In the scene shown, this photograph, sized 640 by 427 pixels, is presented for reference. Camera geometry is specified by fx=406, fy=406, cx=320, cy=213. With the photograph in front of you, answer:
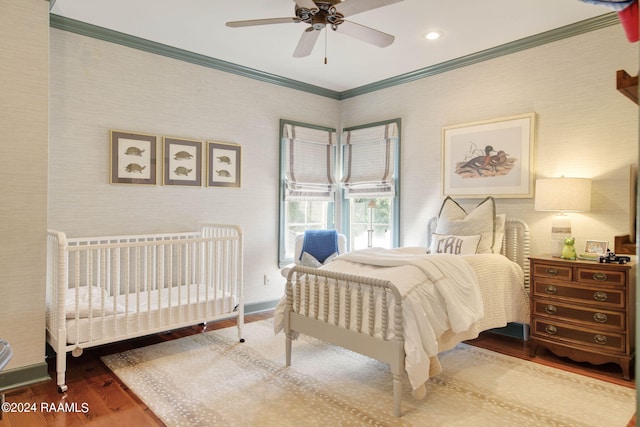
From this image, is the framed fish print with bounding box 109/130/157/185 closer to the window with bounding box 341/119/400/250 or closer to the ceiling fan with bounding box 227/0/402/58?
the ceiling fan with bounding box 227/0/402/58

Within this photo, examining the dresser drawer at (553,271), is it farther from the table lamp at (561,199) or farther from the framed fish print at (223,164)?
the framed fish print at (223,164)

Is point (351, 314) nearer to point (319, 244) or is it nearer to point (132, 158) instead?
point (319, 244)

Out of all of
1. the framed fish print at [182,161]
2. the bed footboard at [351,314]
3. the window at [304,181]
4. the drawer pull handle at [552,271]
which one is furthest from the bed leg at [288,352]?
the drawer pull handle at [552,271]

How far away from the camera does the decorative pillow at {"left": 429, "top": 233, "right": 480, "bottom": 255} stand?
3.70m

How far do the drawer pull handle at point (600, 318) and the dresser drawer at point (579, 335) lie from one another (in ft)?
0.25

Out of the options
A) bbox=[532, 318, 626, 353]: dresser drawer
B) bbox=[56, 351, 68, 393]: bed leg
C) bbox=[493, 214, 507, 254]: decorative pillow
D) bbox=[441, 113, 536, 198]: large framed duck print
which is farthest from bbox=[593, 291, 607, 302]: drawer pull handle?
bbox=[56, 351, 68, 393]: bed leg

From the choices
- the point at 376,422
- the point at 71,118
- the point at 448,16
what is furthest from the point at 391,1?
the point at 71,118

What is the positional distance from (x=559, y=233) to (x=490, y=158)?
1.00 meters

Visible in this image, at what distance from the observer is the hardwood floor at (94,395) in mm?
2309

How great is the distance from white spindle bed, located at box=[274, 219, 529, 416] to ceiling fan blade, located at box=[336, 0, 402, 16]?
65.2 inches

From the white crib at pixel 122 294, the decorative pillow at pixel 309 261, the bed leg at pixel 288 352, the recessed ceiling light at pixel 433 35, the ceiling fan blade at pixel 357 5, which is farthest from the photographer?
the decorative pillow at pixel 309 261

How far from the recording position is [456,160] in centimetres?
427

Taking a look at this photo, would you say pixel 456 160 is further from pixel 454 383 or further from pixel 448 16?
pixel 454 383

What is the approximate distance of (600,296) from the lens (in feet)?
9.57
